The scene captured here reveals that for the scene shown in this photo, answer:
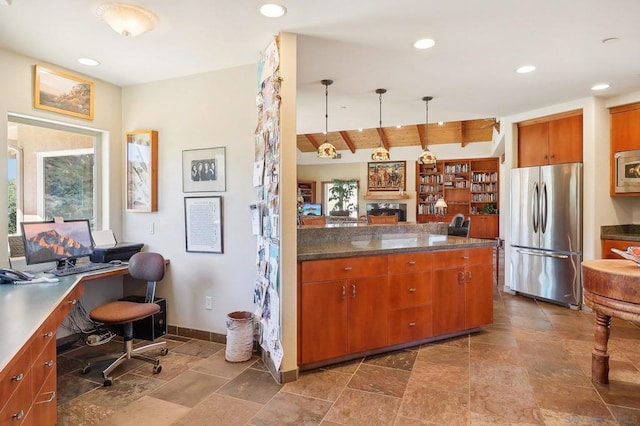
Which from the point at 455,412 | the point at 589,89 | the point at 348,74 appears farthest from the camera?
the point at 589,89

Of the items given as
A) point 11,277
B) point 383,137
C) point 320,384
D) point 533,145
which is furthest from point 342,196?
point 11,277

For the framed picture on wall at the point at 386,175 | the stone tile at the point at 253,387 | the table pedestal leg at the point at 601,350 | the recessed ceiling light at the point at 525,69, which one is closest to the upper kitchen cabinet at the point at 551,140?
the recessed ceiling light at the point at 525,69

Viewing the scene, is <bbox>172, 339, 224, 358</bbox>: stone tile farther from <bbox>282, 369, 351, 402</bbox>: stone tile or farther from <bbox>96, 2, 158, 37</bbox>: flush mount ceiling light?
<bbox>96, 2, 158, 37</bbox>: flush mount ceiling light

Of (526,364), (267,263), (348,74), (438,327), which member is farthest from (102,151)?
(526,364)

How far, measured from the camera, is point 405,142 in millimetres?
11258

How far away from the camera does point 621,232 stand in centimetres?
434

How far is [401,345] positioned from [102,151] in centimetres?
345

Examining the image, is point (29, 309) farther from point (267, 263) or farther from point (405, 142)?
point (405, 142)

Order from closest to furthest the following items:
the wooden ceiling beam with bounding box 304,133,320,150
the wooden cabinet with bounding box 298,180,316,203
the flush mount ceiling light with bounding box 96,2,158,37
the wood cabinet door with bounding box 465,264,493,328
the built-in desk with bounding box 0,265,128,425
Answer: the built-in desk with bounding box 0,265,128,425, the flush mount ceiling light with bounding box 96,2,158,37, the wood cabinet door with bounding box 465,264,493,328, the wooden ceiling beam with bounding box 304,133,320,150, the wooden cabinet with bounding box 298,180,316,203

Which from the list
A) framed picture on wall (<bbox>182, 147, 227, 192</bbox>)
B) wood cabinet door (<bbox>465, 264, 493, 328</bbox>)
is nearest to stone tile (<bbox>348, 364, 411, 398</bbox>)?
wood cabinet door (<bbox>465, 264, 493, 328</bbox>)

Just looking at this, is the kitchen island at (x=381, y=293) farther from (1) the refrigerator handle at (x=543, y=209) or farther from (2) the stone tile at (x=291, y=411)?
(1) the refrigerator handle at (x=543, y=209)

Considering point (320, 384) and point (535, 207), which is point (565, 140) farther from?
point (320, 384)

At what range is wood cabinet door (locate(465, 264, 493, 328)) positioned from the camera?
133 inches

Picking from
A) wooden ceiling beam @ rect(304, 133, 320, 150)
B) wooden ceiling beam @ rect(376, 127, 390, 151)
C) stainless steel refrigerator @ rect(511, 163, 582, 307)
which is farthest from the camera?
wooden ceiling beam @ rect(304, 133, 320, 150)
